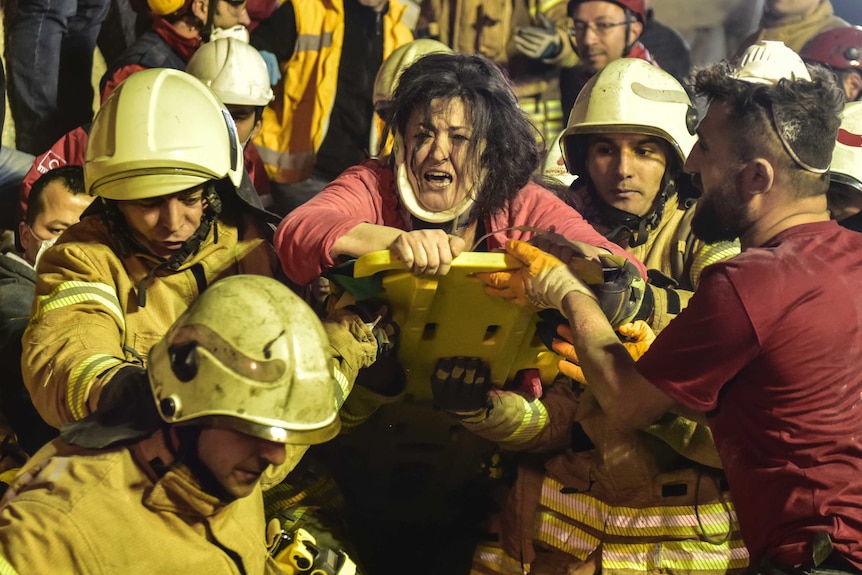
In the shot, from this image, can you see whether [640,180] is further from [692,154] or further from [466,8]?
→ [466,8]

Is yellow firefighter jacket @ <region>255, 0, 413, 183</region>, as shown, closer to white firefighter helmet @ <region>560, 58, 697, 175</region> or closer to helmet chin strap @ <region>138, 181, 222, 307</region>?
white firefighter helmet @ <region>560, 58, 697, 175</region>

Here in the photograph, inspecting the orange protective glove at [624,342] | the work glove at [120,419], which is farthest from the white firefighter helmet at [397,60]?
the work glove at [120,419]

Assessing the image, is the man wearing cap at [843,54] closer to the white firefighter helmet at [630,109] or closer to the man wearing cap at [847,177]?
the man wearing cap at [847,177]

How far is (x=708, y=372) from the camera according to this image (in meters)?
2.67

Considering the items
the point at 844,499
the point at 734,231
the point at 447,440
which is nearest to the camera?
the point at 844,499

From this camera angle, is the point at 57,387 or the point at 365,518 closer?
the point at 57,387

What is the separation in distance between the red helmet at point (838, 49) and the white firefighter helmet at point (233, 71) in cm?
306

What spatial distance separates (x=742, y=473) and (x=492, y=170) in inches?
51.4

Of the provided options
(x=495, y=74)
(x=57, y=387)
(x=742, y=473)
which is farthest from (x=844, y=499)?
(x=57, y=387)

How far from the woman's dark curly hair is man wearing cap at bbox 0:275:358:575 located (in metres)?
1.18

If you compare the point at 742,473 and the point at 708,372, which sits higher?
the point at 708,372

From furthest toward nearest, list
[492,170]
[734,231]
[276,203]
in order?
[276,203] → [492,170] → [734,231]

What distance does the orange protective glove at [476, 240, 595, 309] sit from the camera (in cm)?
299

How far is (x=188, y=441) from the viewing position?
7.94ft
